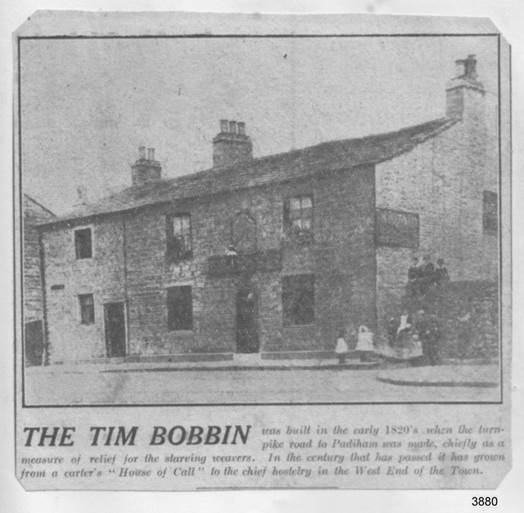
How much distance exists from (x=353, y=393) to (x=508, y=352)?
3.23 feet

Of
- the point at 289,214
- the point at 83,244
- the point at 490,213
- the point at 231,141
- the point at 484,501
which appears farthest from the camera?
the point at 83,244

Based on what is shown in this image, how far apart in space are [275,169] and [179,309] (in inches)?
44.1

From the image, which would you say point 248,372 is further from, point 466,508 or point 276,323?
point 466,508

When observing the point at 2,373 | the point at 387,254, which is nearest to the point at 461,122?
the point at 387,254

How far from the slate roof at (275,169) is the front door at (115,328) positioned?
0.63m

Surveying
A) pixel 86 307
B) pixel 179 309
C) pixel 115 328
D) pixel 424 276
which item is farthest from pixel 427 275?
pixel 86 307

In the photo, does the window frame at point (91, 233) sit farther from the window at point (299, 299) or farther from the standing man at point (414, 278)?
the standing man at point (414, 278)

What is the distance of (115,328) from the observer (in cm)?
720

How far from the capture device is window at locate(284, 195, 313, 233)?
23.6ft

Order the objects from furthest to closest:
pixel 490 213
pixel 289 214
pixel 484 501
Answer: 1. pixel 289 214
2. pixel 490 213
3. pixel 484 501

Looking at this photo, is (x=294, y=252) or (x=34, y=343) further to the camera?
(x=294, y=252)

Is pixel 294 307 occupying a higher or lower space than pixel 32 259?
lower

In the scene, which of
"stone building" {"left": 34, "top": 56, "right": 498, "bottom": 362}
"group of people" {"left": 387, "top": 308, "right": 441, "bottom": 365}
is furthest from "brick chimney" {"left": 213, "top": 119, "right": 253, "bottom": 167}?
"group of people" {"left": 387, "top": 308, "right": 441, "bottom": 365}

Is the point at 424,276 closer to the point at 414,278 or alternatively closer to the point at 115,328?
the point at 414,278
